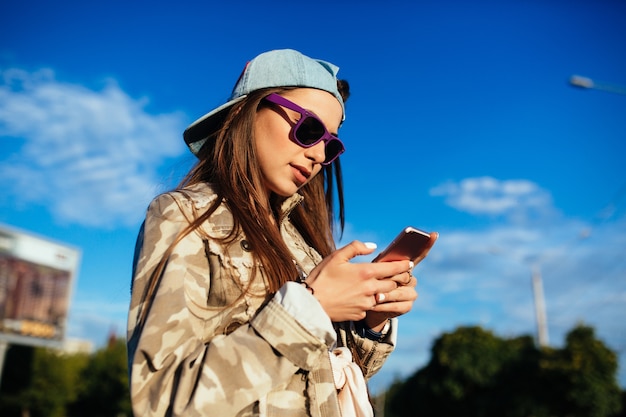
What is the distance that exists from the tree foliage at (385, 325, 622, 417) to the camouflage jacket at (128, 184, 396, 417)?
86.0 ft

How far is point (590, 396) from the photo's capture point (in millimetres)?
23531

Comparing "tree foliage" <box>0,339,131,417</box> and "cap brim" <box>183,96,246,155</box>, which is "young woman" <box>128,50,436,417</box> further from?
"tree foliage" <box>0,339,131,417</box>

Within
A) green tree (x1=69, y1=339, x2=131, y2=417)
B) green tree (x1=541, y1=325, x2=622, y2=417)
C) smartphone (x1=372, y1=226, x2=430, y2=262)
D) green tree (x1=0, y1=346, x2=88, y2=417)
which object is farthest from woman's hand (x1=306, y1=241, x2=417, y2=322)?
green tree (x1=69, y1=339, x2=131, y2=417)

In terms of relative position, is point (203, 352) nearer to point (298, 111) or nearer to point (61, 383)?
point (298, 111)

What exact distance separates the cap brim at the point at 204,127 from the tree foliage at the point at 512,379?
85.4 feet

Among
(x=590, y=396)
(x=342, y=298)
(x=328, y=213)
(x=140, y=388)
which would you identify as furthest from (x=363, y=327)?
(x=590, y=396)

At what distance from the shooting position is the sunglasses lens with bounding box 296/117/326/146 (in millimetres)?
1881

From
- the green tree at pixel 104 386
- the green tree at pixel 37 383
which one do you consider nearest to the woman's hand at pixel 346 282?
the green tree at pixel 37 383

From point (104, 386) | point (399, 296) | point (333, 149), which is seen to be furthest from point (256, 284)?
point (104, 386)

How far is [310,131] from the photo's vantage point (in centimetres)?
191

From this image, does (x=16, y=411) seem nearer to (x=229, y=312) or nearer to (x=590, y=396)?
(x=590, y=396)

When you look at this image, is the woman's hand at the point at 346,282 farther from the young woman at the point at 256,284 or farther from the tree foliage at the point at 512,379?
the tree foliage at the point at 512,379

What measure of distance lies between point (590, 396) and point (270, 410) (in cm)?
2636

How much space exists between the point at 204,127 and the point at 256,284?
30.8 inches
